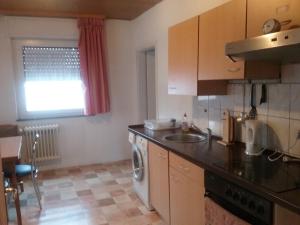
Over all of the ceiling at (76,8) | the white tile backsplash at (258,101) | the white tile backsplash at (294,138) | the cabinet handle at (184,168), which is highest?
the ceiling at (76,8)

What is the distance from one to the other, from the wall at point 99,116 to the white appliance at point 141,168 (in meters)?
1.52

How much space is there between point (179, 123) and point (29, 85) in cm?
248

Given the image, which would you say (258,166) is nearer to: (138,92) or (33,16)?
(138,92)

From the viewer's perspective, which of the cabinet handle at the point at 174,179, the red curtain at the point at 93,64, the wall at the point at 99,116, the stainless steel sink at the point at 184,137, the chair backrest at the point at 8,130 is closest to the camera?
the cabinet handle at the point at 174,179

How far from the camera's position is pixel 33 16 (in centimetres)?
→ 398

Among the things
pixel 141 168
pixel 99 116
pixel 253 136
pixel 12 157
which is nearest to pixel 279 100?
pixel 253 136

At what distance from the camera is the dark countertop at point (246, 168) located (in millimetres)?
1305

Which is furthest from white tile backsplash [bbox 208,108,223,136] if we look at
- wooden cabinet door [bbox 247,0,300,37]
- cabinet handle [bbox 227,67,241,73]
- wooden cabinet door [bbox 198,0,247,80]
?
wooden cabinet door [bbox 247,0,300,37]

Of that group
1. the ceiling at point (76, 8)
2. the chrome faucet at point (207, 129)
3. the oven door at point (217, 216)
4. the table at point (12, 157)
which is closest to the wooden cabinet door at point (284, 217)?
the oven door at point (217, 216)

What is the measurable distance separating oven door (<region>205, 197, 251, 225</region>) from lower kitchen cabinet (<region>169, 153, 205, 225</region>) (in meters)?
0.14

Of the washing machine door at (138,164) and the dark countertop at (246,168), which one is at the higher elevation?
the dark countertop at (246,168)

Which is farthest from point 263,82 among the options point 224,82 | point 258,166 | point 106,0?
point 106,0

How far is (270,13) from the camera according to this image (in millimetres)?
1566

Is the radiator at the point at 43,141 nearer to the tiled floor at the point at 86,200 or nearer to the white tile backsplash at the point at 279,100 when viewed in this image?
the tiled floor at the point at 86,200
